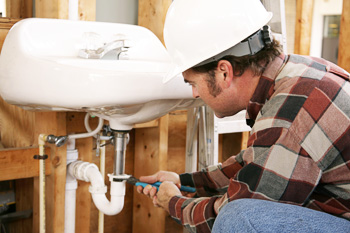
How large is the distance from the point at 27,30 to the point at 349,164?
35.6 inches

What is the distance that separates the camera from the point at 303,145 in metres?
0.77

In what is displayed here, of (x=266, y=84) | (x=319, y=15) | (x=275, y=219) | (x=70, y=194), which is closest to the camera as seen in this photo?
(x=275, y=219)

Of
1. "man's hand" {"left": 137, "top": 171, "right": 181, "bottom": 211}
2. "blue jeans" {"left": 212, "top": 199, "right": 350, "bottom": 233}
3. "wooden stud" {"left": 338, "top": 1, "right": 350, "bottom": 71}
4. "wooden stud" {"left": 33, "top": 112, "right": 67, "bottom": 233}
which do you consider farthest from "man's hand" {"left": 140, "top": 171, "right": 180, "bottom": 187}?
"wooden stud" {"left": 338, "top": 1, "right": 350, "bottom": 71}

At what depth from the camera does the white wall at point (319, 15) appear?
18.6 ft

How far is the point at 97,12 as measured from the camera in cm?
169

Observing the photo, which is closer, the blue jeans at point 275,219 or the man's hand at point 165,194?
the blue jeans at point 275,219

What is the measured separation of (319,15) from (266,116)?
540 cm

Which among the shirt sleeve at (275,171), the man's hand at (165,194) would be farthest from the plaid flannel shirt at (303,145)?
the man's hand at (165,194)

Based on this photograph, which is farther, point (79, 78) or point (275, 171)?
point (79, 78)

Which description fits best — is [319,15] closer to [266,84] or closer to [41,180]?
[41,180]

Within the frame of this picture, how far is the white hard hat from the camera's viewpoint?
A: 3.01 ft

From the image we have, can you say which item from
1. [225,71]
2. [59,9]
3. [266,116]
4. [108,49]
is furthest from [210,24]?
[59,9]

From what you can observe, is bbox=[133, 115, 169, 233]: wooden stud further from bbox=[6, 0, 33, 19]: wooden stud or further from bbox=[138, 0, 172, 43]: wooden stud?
bbox=[6, 0, 33, 19]: wooden stud

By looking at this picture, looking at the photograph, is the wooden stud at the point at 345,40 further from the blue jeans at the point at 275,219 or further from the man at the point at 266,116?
the blue jeans at the point at 275,219
